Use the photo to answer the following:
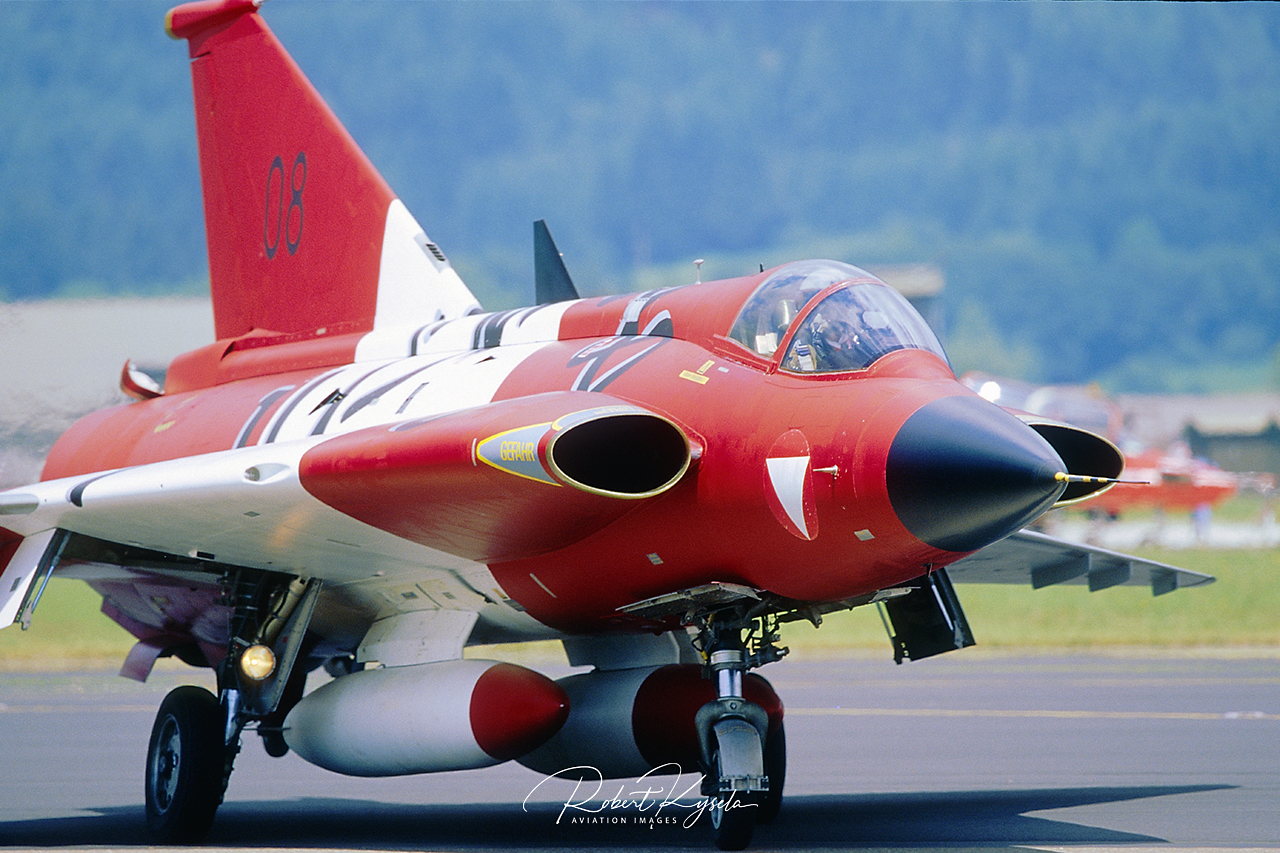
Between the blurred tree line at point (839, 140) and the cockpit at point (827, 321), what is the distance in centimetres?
9967

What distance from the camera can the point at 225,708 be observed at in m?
8.94

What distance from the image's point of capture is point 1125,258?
146000 mm

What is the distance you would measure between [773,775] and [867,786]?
147cm

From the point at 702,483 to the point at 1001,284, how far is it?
14117 cm

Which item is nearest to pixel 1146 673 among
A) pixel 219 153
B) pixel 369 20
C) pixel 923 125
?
pixel 219 153

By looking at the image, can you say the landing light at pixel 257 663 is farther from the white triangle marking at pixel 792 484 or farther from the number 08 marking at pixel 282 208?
the white triangle marking at pixel 792 484

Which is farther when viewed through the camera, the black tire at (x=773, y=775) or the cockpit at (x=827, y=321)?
the black tire at (x=773, y=775)

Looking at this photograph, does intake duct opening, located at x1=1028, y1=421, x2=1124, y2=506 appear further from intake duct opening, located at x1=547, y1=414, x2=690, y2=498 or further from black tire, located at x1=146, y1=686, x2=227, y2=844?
black tire, located at x1=146, y1=686, x2=227, y2=844

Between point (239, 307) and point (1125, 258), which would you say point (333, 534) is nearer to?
point (239, 307)

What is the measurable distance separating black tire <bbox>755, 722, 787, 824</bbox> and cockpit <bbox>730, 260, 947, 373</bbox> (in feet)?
8.32

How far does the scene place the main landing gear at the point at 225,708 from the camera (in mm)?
8625

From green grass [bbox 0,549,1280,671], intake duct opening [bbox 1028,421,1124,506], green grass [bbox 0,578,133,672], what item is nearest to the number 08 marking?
intake duct opening [bbox 1028,421,1124,506]

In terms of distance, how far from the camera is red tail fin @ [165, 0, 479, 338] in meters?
10.5

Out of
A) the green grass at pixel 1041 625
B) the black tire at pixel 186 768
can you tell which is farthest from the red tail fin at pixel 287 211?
the green grass at pixel 1041 625
